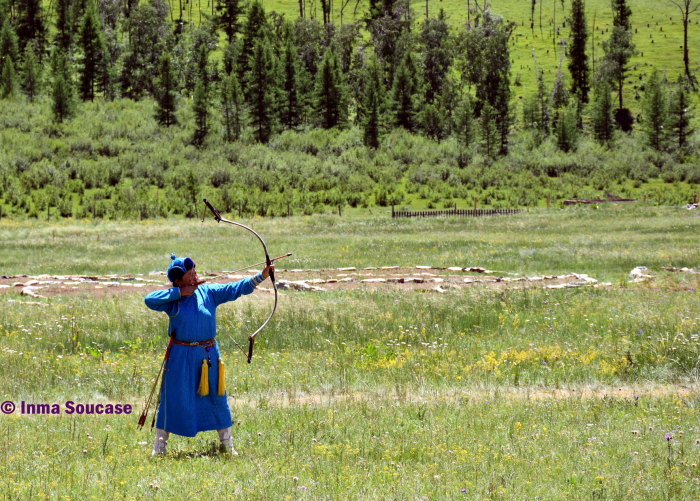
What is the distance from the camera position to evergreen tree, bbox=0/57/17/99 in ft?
267

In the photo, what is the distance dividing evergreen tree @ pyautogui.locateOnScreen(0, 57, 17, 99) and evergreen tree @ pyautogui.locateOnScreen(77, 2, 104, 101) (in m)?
8.20

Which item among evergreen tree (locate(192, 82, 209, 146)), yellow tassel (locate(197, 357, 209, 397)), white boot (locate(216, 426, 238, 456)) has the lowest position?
white boot (locate(216, 426, 238, 456))

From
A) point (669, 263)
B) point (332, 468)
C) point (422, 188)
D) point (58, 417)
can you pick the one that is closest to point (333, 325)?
point (58, 417)

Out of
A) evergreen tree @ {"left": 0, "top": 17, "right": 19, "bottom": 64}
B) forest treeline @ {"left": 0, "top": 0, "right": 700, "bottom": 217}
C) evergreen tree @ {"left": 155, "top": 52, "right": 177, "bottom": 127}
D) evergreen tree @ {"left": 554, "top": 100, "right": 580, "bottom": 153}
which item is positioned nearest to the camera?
forest treeline @ {"left": 0, "top": 0, "right": 700, "bottom": 217}

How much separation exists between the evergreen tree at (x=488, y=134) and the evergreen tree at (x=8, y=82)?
59.5 m

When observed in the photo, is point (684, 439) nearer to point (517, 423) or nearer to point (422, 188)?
point (517, 423)

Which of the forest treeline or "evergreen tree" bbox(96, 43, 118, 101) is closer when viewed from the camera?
the forest treeline

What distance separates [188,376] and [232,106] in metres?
78.3

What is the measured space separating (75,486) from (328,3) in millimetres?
131861

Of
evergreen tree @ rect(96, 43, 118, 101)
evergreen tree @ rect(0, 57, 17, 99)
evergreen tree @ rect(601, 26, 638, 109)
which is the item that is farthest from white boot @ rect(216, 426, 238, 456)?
evergreen tree @ rect(601, 26, 638, 109)

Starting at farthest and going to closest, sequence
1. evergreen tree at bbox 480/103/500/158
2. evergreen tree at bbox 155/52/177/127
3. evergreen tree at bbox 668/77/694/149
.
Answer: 1. evergreen tree at bbox 668/77/694/149
2. evergreen tree at bbox 480/103/500/158
3. evergreen tree at bbox 155/52/177/127

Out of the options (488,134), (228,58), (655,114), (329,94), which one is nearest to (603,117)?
(655,114)

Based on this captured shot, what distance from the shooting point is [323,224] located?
44.6 metres

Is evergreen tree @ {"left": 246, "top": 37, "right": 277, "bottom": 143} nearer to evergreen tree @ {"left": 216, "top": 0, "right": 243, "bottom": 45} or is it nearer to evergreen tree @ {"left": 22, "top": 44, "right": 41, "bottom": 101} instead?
evergreen tree @ {"left": 216, "top": 0, "right": 243, "bottom": 45}
